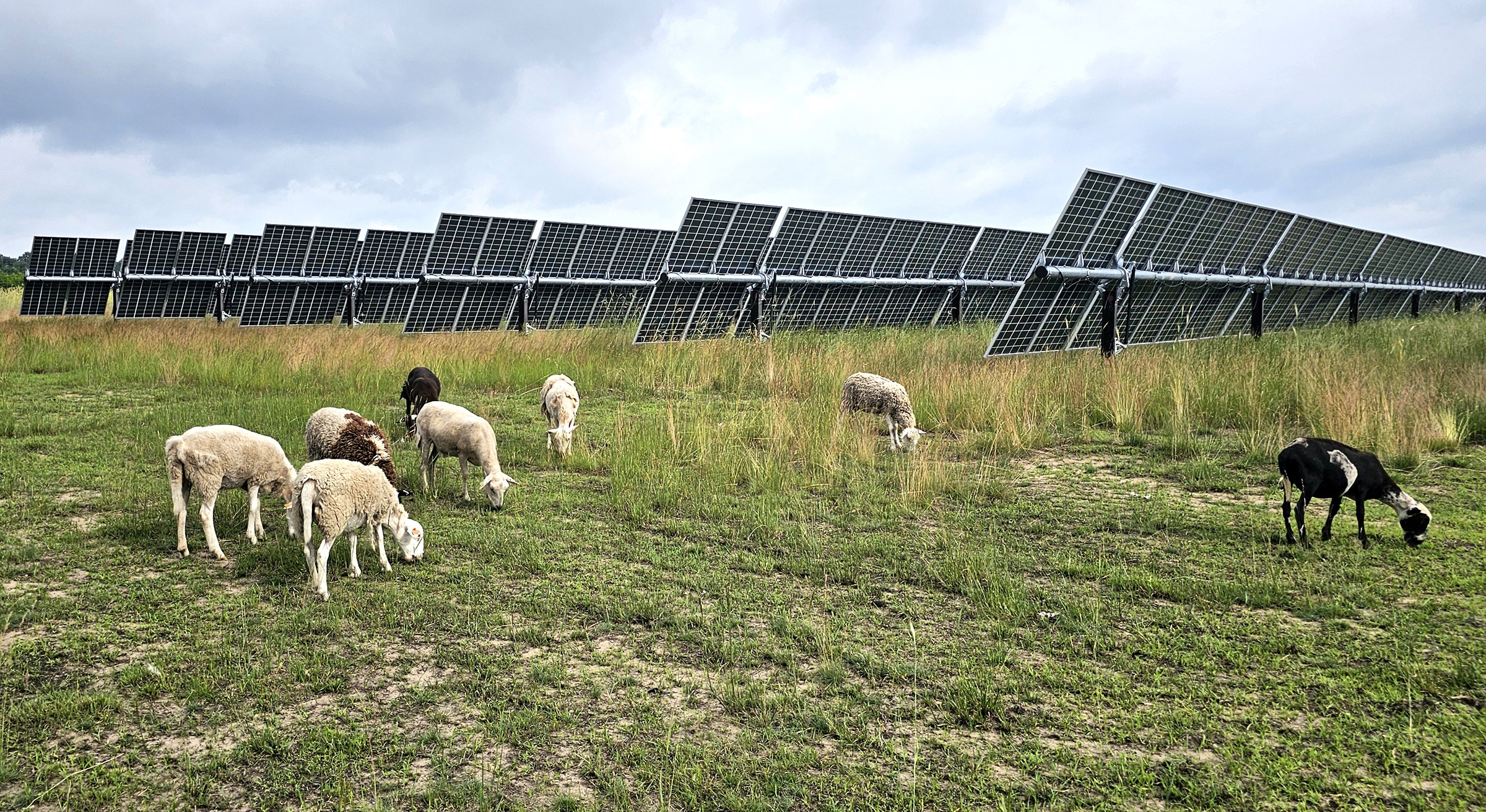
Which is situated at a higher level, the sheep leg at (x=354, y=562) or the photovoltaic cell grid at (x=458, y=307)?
the photovoltaic cell grid at (x=458, y=307)

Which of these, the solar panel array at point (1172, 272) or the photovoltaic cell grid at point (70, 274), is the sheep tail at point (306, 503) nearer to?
the solar panel array at point (1172, 272)

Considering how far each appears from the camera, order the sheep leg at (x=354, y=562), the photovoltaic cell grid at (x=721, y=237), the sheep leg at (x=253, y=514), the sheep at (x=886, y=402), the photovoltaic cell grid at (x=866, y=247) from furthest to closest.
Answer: the photovoltaic cell grid at (x=866, y=247) < the photovoltaic cell grid at (x=721, y=237) < the sheep at (x=886, y=402) < the sheep leg at (x=253, y=514) < the sheep leg at (x=354, y=562)

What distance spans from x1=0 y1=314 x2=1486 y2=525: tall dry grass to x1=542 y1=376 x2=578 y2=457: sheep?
1.69ft

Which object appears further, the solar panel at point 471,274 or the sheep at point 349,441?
the solar panel at point 471,274

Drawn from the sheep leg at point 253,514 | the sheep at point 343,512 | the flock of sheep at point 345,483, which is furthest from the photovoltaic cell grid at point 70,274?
the sheep at point 343,512

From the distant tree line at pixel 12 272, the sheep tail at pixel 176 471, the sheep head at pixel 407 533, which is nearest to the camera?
the sheep head at pixel 407 533

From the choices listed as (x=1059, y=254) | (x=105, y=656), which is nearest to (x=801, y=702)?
(x=105, y=656)

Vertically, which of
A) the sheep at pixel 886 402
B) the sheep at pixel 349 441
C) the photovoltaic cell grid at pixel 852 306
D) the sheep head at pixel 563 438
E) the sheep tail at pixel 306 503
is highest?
the photovoltaic cell grid at pixel 852 306

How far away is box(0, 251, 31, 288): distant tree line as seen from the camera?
183 ft

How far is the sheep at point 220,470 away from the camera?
21.2 feet

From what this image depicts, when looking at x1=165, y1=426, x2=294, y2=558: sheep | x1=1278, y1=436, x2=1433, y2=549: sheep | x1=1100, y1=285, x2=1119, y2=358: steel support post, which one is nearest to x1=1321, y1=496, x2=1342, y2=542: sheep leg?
x1=1278, y1=436, x2=1433, y2=549: sheep

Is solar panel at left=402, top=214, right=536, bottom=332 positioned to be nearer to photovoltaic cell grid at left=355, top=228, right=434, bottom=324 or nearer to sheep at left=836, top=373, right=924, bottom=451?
photovoltaic cell grid at left=355, top=228, right=434, bottom=324

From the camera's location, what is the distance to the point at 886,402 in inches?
408

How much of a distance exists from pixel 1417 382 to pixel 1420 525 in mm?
7170
